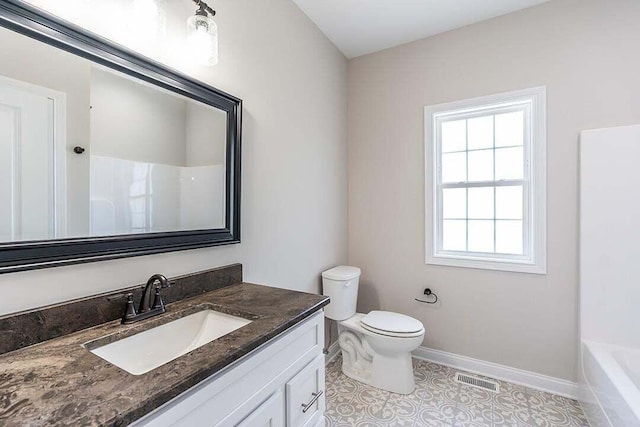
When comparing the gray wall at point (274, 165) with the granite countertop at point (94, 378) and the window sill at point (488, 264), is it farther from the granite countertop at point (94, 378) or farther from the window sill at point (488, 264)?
the window sill at point (488, 264)

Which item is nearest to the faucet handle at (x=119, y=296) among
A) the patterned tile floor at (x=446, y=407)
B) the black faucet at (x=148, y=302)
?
the black faucet at (x=148, y=302)

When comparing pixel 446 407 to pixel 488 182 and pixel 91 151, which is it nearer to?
pixel 488 182

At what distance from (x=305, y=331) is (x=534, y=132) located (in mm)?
2088

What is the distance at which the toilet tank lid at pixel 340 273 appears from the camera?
2264 mm

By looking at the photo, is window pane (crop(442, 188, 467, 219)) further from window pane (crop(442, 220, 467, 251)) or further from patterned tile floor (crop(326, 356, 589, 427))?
patterned tile floor (crop(326, 356, 589, 427))

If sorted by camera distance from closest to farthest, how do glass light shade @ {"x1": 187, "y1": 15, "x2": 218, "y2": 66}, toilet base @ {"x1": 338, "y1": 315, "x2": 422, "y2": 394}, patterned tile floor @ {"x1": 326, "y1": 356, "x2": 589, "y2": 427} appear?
glass light shade @ {"x1": 187, "y1": 15, "x2": 218, "y2": 66}, patterned tile floor @ {"x1": 326, "y1": 356, "x2": 589, "y2": 427}, toilet base @ {"x1": 338, "y1": 315, "x2": 422, "y2": 394}

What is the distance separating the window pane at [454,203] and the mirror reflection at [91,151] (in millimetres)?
1904

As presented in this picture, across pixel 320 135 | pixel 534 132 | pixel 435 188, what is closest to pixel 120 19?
pixel 320 135

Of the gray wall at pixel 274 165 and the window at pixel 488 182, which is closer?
the gray wall at pixel 274 165

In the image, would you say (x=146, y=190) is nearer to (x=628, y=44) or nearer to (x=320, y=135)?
(x=320, y=135)

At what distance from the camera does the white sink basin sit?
36.6 inches

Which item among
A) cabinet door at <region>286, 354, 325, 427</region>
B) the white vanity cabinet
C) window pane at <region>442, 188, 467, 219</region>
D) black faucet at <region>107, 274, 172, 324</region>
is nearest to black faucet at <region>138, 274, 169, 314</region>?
black faucet at <region>107, 274, 172, 324</region>

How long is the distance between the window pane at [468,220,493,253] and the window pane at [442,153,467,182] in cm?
38

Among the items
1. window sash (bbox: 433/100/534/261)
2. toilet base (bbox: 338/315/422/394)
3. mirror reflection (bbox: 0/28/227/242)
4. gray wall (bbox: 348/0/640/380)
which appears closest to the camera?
mirror reflection (bbox: 0/28/227/242)
